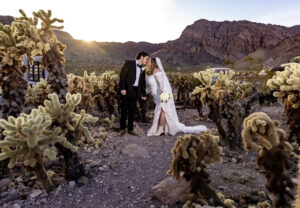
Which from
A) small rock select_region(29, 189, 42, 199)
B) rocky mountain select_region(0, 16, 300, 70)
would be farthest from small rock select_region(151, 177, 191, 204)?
rocky mountain select_region(0, 16, 300, 70)

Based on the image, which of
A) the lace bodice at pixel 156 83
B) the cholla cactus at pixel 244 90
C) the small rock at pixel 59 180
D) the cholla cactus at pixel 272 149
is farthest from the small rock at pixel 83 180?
the cholla cactus at pixel 244 90

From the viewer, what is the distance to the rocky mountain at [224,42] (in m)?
94.6

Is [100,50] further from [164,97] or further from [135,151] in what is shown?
[135,151]

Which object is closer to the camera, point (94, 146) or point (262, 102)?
point (262, 102)

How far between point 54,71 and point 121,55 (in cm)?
8766

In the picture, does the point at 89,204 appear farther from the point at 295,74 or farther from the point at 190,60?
the point at 190,60

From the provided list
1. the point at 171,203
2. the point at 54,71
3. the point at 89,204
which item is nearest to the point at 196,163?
the point at 171,203

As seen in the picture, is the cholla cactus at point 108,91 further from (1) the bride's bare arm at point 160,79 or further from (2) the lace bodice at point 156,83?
(1) the bride's bare arm at point 160,79

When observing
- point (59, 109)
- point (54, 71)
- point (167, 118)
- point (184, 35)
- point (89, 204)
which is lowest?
point (89, 204)

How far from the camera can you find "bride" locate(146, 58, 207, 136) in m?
6.62

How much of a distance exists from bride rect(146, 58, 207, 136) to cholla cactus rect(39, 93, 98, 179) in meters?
2.95

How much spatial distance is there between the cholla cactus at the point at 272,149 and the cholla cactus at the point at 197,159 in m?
0.53

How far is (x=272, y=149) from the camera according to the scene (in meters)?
2.40

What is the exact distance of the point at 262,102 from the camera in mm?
4500
